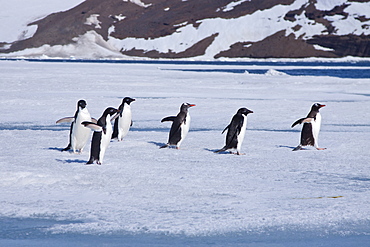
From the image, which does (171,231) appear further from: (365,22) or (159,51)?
(365,22)

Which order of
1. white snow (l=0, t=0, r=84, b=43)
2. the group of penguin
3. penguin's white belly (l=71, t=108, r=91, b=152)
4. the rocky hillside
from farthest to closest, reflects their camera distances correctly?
white snow (l=0, t=0, r=84, b=43)
the rocky hillside
penguin's white belly (l=71, t=108, r=91, b=152)
the group of penguin

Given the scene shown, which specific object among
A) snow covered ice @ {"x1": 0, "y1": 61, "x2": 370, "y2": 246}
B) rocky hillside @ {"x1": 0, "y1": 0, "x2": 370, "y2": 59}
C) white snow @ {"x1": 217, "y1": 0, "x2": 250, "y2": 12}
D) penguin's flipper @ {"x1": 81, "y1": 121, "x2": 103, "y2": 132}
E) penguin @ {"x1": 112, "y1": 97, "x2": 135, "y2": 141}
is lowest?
snow covered ice @ {"x1": 0, "y1": 61, "x2": 370, "y2": 246}

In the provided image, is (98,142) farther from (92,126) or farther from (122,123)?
(122,123)

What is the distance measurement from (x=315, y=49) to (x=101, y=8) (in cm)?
5859

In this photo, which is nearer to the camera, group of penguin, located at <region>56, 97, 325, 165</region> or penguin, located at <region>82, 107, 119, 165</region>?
penguin, located at <region>82, 107, 119, 165</region>

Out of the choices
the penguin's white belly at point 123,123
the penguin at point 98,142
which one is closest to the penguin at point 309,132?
the penguin's white belly at point 123,123

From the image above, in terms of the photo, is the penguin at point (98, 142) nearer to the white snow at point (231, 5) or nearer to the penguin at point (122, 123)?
the penguin at point (122, 123)

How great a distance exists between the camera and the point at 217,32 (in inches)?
4943

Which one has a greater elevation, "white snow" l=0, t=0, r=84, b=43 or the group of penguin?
"white snow" l=0, t=0, r=84, b=43

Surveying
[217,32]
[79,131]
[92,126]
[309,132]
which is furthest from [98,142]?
[217,32]

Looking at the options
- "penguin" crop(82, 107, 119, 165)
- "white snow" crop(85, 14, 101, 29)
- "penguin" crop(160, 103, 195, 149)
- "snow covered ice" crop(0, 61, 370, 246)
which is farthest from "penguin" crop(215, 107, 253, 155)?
"white snow" crop(85, 14, 101, 29)

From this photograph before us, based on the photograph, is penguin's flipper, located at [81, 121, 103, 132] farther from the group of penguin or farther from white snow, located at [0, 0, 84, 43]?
white snow, located at [0, 0, 84, 43]

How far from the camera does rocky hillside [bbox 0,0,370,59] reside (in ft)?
394

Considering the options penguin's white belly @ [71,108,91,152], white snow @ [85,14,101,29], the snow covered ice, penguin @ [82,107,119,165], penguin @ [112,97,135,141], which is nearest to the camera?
the snow covered ice
